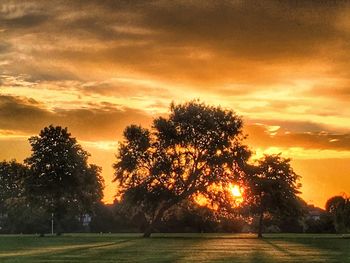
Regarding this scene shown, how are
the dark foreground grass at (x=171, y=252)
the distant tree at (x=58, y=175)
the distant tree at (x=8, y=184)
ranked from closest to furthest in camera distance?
the dark foreground grass at (x=171, y=252) < the distant tree at (x=58, y=175) < the distant tree at (x=8, y=184)

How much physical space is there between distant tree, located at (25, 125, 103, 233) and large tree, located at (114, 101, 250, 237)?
1381 centimetres

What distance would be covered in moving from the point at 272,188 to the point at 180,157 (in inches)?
512

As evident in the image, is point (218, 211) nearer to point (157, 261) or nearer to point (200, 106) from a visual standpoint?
point (200, 106)

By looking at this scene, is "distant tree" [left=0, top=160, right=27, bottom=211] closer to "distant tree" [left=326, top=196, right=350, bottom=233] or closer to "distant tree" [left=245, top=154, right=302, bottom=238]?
"distant tree" [left=245, top=154, right=302, bottom=238]

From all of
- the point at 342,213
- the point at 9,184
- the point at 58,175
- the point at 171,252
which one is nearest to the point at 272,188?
the point at 342,213

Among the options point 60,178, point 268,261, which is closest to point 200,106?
point 60,178

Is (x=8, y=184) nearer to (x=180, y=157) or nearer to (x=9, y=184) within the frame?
(x=9, y=184)

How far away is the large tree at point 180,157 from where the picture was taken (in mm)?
83625

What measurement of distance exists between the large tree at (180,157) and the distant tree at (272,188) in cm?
316

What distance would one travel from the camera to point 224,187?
277ft

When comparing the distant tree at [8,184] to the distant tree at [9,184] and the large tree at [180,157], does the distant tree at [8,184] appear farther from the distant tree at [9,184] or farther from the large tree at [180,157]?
the large tree at [180,157]

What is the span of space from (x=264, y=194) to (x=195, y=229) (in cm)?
2548

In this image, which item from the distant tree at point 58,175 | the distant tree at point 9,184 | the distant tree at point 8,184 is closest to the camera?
the distant tree at point 58,175

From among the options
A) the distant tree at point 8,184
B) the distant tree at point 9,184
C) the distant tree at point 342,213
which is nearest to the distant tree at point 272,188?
the distant tree at point 342,213
